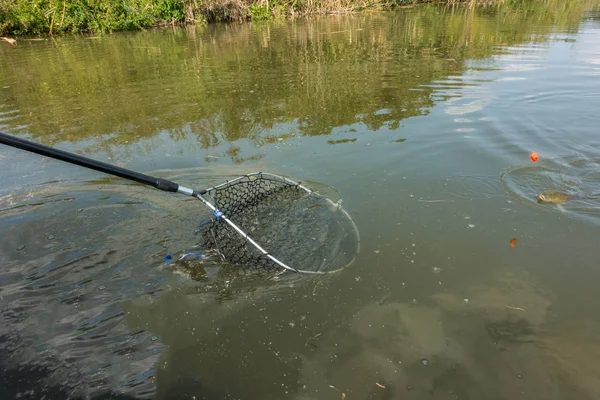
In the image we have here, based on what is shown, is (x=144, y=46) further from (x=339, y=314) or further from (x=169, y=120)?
(x=339, y=314)

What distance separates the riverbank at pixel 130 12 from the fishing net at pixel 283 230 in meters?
20.9

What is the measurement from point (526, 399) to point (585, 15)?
23329 mm

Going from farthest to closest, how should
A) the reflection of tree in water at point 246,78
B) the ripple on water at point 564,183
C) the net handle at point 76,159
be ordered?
the reflection of tree in water at point 246,78 < the ripple on water at point 564,183 < the net handle at point 76,159

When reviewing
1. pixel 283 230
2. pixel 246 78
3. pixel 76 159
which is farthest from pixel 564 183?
pixel 246 78

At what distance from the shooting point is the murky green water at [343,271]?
106 inches

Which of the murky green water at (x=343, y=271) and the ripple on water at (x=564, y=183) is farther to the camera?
the ripple on water at (x=564, y=183)

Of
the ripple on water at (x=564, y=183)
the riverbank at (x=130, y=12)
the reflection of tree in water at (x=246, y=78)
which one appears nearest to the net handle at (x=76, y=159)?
the reflection of tree in water at (x=246, y=78)

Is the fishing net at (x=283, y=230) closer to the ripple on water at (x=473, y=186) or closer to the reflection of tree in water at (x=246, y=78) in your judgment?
the ripple on water at (x=473, y=186)

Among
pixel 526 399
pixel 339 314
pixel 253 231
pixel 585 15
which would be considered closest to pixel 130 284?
pixel 253 231

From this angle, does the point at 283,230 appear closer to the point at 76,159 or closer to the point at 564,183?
the point at 76,159

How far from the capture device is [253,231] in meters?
4.02

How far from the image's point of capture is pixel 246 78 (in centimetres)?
1005

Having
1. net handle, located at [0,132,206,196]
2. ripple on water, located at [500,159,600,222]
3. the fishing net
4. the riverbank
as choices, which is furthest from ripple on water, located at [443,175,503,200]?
the riverbank

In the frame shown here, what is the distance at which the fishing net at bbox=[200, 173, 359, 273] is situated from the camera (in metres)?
3.61
